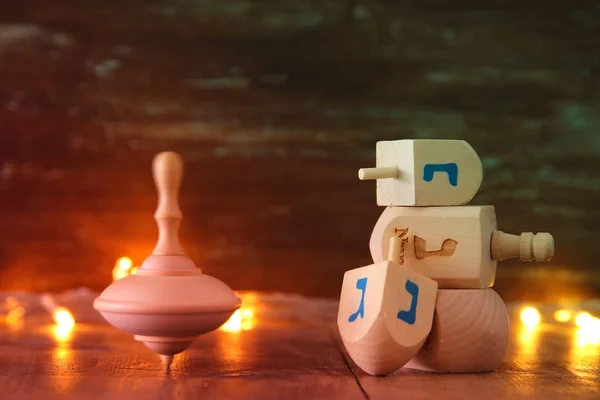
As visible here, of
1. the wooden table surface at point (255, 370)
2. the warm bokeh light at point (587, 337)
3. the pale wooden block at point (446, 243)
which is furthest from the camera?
the warm bokeh light at point (587, 337)

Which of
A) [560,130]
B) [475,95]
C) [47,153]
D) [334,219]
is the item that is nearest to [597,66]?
[560,130]

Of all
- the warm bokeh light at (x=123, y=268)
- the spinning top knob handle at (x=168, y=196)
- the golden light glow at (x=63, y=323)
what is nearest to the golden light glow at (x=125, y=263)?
the warm bokeh light at (x=123, y=268)

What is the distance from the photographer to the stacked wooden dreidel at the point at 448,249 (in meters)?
0.85

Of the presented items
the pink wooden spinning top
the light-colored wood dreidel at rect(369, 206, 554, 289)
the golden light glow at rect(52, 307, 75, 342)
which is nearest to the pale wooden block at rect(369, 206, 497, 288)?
the light-colored wood dreidel at rect(369, 206, 554, 289)

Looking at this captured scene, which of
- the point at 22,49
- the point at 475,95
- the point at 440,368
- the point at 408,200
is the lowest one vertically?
the point at 440,368

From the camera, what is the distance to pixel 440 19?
5.08 ft

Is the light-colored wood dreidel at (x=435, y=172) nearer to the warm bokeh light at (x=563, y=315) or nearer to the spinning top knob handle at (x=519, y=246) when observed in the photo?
the spinning top knob handle at (x=519, y=246)

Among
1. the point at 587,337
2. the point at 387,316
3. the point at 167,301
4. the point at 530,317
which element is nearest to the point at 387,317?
the point at 387,316

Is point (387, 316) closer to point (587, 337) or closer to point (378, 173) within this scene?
point (378, 173)

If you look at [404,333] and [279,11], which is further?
[279,11]

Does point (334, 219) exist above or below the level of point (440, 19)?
below

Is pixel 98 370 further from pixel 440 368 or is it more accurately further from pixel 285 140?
pixel 285 140

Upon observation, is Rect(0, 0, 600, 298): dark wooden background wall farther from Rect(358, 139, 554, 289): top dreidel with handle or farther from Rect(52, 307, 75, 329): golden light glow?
Rect(358, 139, 554, 289): top dreidel with handle

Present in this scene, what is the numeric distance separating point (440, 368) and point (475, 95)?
2.69ft
